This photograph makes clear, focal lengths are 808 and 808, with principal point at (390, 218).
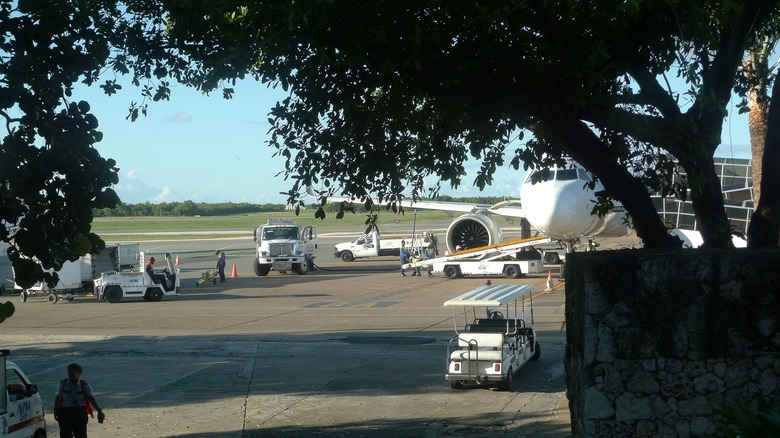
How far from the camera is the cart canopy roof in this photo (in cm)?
1342

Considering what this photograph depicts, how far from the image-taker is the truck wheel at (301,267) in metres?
40.2

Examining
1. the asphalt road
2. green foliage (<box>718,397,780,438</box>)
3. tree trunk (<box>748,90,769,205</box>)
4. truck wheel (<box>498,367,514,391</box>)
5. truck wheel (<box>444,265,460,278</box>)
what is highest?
tree trunk (<box>748,90,769,205</box>)

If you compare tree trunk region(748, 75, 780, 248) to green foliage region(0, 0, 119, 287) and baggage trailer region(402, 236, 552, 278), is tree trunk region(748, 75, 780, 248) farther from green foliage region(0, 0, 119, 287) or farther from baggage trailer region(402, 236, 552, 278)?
baggage trailer region(402, 236, 552, 278)

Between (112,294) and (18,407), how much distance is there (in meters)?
21.0

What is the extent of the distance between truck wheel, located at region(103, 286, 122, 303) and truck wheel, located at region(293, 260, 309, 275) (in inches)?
471

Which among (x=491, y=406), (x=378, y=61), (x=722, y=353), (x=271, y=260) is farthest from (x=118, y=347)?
(x=271, y=260)

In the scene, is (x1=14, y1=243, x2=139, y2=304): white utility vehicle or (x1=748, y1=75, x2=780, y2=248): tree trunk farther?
(x1=14, y1=243, x2=139, y2=304): white utility vehicle

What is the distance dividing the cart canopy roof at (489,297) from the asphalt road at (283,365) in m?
1.42

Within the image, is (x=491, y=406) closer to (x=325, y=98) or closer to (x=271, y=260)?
(x=325, y=98)

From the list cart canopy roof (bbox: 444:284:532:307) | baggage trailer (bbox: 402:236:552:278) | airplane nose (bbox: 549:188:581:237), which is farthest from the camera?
baggage trailer (bbox: 402:236:552:278)

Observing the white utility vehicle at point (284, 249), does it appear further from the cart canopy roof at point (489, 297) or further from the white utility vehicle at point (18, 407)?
the white utility vehicle at point (18, 407)

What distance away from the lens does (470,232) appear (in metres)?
35.4

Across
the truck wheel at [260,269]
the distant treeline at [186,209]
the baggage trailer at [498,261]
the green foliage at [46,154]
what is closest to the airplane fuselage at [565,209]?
the baggage trailer at [498,261]

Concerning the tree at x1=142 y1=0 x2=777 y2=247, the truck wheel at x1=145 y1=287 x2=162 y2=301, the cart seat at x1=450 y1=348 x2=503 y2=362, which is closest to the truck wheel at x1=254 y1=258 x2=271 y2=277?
the truck wheel at x1=145 y1=287 x2=162 y2=301
